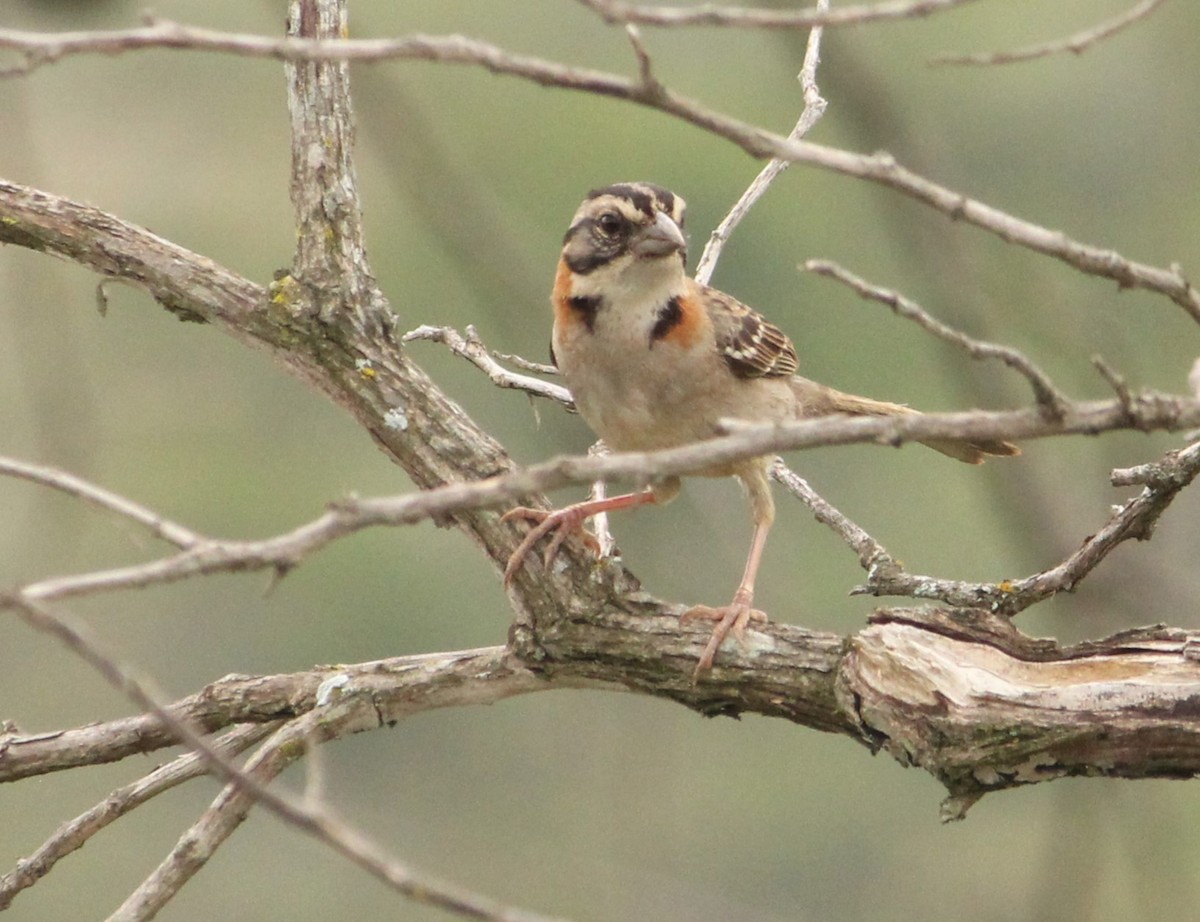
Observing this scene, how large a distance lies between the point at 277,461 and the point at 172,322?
13.3ft

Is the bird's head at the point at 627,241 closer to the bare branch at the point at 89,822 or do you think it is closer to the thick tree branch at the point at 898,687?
the thick tree branch at the point at 898,687

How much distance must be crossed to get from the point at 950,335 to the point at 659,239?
281cm

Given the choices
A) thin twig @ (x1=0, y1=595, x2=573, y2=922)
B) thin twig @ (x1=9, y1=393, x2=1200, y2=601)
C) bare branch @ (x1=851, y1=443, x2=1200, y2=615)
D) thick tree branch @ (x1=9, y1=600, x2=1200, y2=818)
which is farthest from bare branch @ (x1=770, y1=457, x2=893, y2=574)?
thin twig @ (x1=0, y1=595, x2=573, y2=922)

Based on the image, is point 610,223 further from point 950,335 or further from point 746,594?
point 950,335

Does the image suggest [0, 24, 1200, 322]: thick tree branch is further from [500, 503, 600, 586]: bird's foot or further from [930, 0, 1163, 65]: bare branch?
[500, 503, 600, 586]: bird's foot

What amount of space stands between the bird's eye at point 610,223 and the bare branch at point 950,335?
9.20ft

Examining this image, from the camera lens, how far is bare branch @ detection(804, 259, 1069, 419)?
304 centimetres

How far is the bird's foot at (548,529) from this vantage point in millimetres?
5031

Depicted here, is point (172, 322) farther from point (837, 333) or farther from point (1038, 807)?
point (1038, 807)

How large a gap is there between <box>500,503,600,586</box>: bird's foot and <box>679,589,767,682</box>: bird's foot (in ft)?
1.27

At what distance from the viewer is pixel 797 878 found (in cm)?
3180

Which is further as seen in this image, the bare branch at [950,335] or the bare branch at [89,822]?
the bare branch at [89,822]

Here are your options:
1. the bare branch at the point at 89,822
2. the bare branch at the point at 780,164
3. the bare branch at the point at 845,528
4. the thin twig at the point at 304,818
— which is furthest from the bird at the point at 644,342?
the thin twig at the point at 304,818

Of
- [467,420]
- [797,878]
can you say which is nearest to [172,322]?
[797,878]
